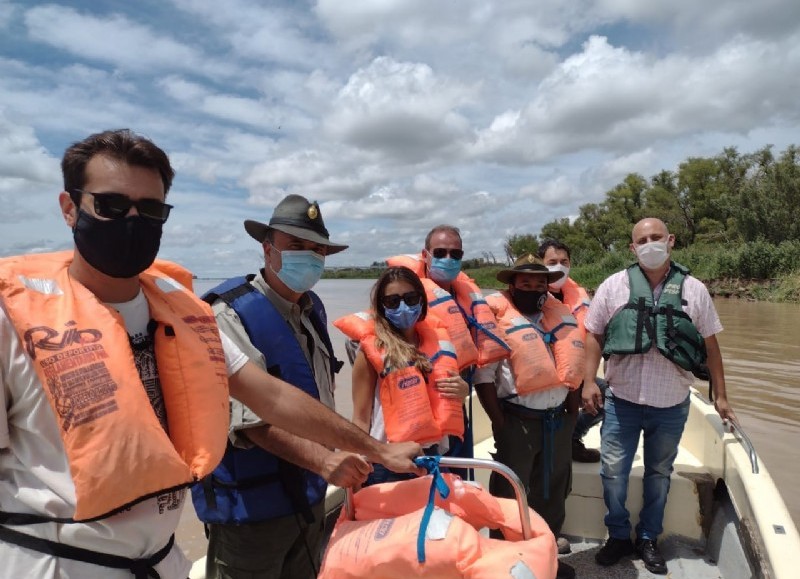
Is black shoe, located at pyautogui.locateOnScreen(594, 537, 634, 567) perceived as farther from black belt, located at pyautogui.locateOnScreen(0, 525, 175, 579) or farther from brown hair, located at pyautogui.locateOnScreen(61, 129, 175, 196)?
brown hair, located at pyautogui.locateOnScreen(61, 129, 175, 196)

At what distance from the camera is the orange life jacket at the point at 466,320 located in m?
2.66

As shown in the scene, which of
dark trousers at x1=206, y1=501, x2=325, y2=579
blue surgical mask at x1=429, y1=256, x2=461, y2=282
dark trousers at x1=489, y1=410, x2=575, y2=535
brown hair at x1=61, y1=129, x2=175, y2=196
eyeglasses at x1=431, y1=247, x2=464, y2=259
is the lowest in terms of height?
dark trousers at x1=489, y1=410, x2=575, y2=535

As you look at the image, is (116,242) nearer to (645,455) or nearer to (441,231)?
(441,231)

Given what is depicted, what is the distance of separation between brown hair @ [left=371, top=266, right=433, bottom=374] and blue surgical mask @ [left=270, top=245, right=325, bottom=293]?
1.34 feet

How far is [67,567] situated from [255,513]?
0.73 meters

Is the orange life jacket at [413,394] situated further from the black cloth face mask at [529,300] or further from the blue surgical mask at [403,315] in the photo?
the black cloth face mask at [529,300]

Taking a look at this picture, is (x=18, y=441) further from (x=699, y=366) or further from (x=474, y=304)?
(x=699, y=366)

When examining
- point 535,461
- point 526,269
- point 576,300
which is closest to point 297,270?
point 526,269

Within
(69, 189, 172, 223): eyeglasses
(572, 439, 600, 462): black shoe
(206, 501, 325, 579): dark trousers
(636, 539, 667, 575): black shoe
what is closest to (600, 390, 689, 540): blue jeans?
(636, 539, 667, 575): black shoe

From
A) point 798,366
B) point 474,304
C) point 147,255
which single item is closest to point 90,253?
point 147,255

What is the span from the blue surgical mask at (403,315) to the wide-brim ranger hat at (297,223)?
0.37 m

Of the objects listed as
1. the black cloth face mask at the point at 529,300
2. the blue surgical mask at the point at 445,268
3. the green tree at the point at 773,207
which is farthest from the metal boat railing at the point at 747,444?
the green tree at the point at 773,207

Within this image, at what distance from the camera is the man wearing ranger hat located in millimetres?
1611

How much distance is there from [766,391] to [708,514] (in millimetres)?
6042
